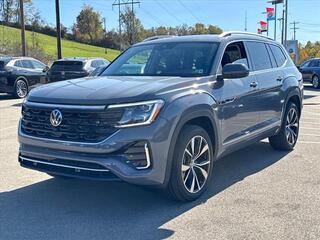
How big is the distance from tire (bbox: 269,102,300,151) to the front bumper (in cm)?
352

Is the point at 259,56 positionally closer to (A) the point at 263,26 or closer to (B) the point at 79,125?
(B) the point at 79,125

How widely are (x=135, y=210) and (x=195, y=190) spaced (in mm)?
739

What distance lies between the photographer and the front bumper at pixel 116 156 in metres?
4.29

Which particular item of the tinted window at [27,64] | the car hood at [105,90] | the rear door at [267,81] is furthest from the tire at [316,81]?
the car hood at [105,90]

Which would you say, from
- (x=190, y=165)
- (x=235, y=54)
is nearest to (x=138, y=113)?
(x=190, y=165)

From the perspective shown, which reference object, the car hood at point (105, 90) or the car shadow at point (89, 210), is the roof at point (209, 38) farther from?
the car shadow at point (89, 210)

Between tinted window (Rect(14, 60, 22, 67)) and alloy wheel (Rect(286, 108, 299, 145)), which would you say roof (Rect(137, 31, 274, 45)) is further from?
tinted window (Rect(14, 60, 22, 67))

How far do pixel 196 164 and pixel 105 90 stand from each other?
4.41 ft

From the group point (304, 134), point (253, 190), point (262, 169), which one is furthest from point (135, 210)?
point (304, 134)

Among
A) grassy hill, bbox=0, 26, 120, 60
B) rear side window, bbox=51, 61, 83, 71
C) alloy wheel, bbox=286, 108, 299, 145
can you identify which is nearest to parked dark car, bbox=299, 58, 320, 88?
rear side window, bbox=51, 61, 83, 71

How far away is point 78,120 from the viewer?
4445mm

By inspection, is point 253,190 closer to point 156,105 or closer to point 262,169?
point 262,169

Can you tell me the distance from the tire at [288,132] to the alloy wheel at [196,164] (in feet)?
8.67

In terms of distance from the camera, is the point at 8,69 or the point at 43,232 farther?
the point at 8,69
